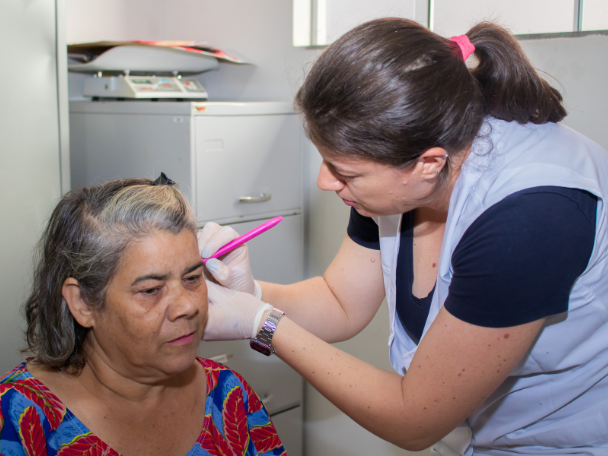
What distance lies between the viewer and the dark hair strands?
36.1 inches

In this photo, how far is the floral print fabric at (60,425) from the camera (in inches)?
41.7

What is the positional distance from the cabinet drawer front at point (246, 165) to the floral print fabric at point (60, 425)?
0.80m

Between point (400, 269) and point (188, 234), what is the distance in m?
Answer: 0.49

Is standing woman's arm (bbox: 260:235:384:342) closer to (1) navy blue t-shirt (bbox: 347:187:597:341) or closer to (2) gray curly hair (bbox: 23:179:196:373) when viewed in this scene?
(2) gray curly hair (bbox: 23:179:196:373)

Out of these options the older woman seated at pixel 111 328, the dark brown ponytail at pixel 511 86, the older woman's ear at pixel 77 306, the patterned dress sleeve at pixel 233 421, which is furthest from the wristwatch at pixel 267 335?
the dark brown ponytail at pixel 511 86

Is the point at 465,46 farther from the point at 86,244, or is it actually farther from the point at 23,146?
the point at 23,146

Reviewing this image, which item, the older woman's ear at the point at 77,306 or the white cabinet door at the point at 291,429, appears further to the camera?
the white cabinet door at the point at 291,429

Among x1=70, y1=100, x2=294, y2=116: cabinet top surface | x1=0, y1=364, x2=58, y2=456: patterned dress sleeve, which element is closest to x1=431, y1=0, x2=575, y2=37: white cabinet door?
x1=70, y1=100, x2=294, y2=116: cabinet top surface

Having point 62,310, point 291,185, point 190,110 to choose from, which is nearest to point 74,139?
point 190,110

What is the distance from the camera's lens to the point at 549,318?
1003 mm

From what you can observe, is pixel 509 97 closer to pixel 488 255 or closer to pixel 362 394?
pixel 488 255

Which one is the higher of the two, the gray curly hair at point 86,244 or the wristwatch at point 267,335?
the gray curly hair at point 86,244

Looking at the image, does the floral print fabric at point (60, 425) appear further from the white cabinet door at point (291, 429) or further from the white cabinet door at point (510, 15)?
the white cabinet door at point (510, 15)

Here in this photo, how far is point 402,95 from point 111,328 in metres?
0.74
